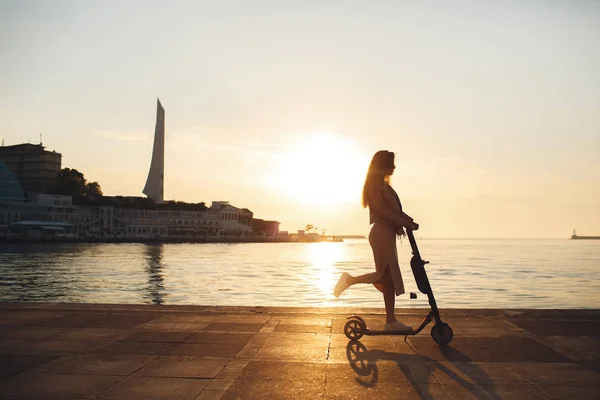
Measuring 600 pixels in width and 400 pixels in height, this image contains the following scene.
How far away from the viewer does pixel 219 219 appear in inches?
7525

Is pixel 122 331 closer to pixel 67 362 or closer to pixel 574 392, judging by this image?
pixel 67 362

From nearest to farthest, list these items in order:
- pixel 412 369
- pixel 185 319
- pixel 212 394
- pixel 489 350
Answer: pixel 212 394, pixel 412 369, pixel 489 350, pixel 185 319

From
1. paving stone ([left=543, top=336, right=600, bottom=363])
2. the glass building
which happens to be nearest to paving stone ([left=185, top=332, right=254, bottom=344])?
paving stone ([left=543, top=336, right=600, bottom=363])

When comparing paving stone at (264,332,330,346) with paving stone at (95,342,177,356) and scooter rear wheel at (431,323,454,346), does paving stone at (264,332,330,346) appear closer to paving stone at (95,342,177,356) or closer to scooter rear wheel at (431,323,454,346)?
paving stone at (95,342,177,356)

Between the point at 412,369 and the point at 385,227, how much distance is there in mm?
1912

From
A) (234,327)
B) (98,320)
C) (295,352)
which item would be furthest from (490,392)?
(98,320)

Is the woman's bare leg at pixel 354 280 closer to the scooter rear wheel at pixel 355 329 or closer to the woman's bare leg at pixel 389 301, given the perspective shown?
the woman's bare leg at pixel 389 301

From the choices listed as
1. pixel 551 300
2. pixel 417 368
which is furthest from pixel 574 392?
pixel 551 300

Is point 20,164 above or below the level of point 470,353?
above

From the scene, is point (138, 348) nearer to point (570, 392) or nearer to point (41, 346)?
point (41, 346)

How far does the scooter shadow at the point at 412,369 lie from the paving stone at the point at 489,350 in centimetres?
4

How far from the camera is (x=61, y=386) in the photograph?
15.1ft

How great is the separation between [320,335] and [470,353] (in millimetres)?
1801

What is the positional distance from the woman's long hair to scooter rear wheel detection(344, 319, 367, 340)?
140 cm
